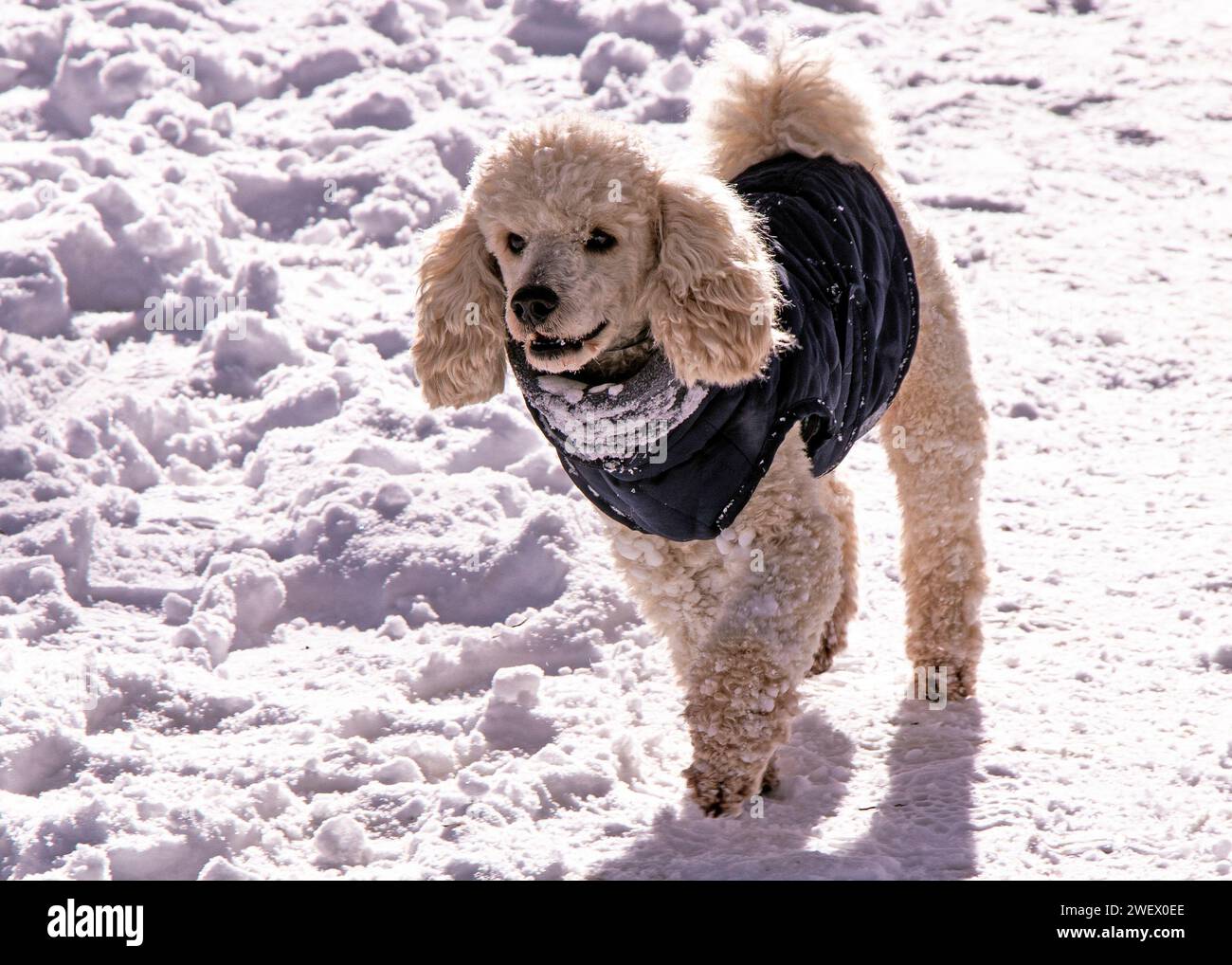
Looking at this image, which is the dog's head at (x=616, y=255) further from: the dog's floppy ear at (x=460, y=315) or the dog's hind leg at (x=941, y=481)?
the dog's hind leg at (x=941, y=481)

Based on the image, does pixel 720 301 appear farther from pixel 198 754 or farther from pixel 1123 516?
pixel 1123 516

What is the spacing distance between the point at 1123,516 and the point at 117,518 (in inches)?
142

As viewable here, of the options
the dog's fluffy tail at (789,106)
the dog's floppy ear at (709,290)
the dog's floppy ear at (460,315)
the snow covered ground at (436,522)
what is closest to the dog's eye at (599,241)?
the dog's floppy ear at (709,290)

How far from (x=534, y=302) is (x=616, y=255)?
250 millimetres

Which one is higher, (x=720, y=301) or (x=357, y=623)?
(x=720, y=301)

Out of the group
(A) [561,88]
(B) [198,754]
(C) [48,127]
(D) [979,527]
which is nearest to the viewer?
(B) [198,754]

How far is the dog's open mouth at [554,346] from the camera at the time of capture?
2.82 m

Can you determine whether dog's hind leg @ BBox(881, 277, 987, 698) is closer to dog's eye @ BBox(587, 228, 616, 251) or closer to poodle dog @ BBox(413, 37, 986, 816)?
poodle dog @ BBox(413, 37, 986, 816)

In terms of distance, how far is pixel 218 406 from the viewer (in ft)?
16.9

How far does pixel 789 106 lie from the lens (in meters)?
3.71

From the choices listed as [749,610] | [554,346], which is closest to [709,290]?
[554,346]
